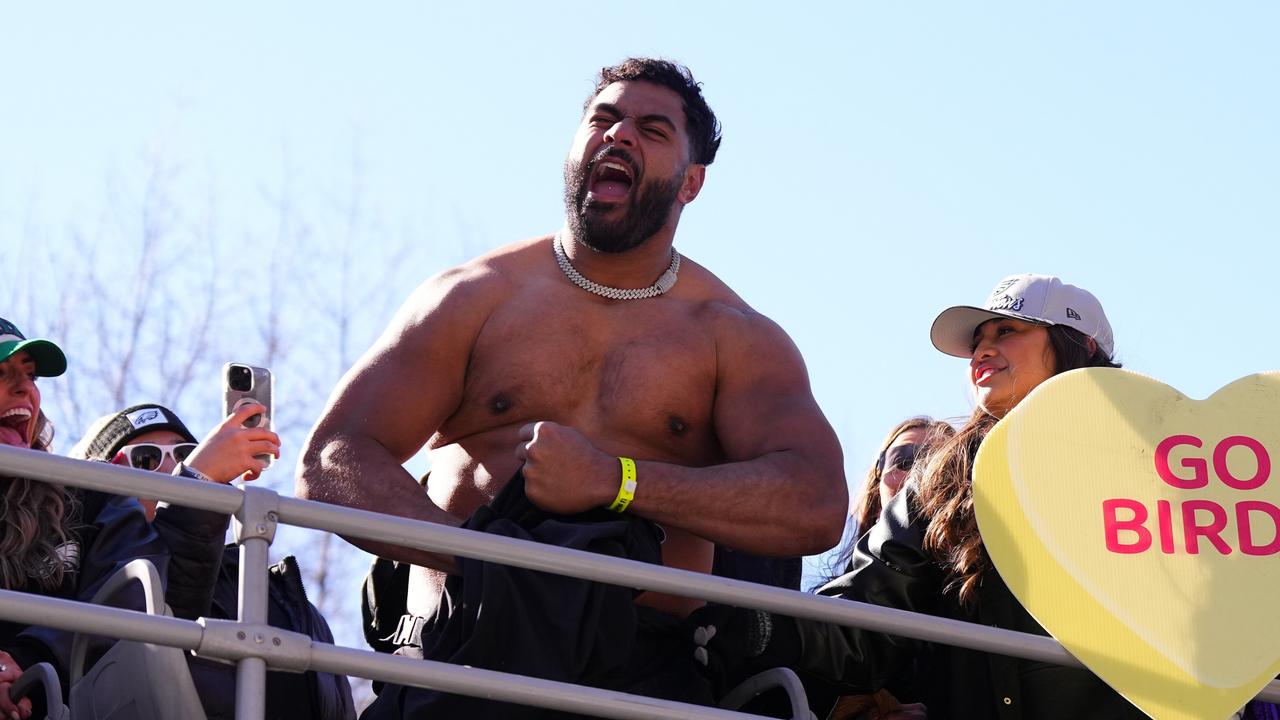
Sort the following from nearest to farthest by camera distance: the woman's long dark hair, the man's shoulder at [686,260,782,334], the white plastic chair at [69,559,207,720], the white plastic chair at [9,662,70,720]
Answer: the white plastic chair at [69,559,207,720]
the white plastic chair at [9,662,70,720]
the woman's long dark hair
the man's shoulder at [686,260,782,334]

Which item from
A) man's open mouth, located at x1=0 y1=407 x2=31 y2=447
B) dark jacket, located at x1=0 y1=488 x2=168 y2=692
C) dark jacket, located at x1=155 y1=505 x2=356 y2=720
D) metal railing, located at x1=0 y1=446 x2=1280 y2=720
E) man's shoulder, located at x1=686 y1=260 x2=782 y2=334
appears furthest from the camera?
man's shoulder, located at x1=686 y1=260 x2=782 y2=334

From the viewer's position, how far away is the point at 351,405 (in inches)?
172

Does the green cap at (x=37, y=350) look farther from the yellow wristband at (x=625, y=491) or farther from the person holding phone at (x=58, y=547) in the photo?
the yellow wristband at (x=625, y=491)

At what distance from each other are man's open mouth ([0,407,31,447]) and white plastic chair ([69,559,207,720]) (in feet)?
3.44

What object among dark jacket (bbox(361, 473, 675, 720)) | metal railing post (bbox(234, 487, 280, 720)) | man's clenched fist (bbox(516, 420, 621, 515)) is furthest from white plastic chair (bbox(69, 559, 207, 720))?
man's clenched fist (bbox(516, 420, 621, 515))

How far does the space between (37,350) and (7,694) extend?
1.19 meters

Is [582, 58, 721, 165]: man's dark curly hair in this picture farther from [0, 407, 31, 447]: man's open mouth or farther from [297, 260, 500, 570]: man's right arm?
[0, 407, 31, 447]: man's open mouth

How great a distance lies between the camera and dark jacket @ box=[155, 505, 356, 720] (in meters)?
3.61

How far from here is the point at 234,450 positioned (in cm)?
432

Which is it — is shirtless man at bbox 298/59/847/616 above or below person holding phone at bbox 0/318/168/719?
above

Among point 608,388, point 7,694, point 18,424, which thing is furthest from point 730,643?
point 18,424

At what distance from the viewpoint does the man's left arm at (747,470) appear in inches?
156

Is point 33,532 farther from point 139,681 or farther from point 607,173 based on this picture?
point 607,173

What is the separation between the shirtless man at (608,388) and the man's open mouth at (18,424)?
30.2 inches
